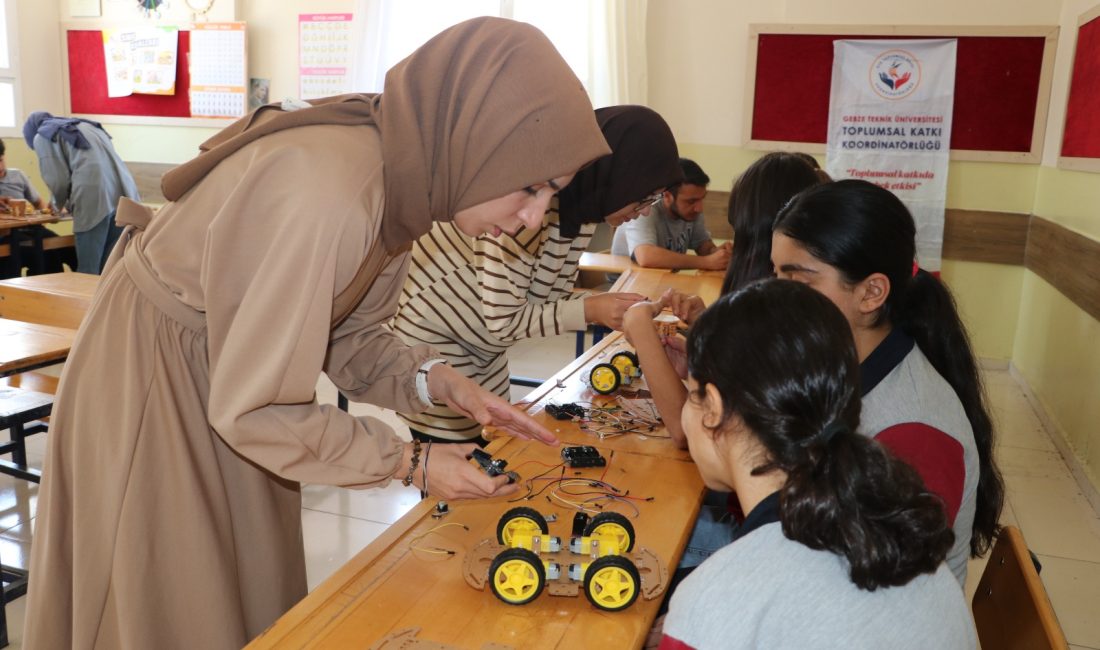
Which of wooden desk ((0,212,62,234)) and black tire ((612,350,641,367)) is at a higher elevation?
black tire ((612,350,641,367))

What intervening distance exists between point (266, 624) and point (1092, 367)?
3457 millimetres

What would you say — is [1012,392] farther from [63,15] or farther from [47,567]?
[63,15]

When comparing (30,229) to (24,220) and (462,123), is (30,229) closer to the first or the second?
(24,220)

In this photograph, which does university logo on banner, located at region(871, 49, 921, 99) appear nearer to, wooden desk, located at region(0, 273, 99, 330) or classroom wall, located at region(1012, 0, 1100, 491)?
classroom wall, located at region(1012, 0, 1100, 491)

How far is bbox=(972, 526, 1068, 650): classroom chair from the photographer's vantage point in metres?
1.08

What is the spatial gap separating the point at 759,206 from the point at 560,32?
12.7 feet

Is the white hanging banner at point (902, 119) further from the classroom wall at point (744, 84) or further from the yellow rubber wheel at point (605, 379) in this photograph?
the yellow rubber wheel at point (605, 379)

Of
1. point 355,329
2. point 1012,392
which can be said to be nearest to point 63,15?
point 355,329

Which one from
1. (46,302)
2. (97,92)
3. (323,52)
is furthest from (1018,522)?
(97,92)

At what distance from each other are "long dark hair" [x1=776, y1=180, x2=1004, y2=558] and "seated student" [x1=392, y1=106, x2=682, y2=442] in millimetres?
657

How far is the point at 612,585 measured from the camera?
1115 mm

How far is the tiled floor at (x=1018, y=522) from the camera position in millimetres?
2633

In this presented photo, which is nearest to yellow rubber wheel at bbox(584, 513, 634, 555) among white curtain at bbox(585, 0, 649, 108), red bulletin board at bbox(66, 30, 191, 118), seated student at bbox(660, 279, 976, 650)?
seated student at bbox(660, 279, 976, 650)

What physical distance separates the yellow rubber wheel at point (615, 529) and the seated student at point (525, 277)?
28.8 inches
